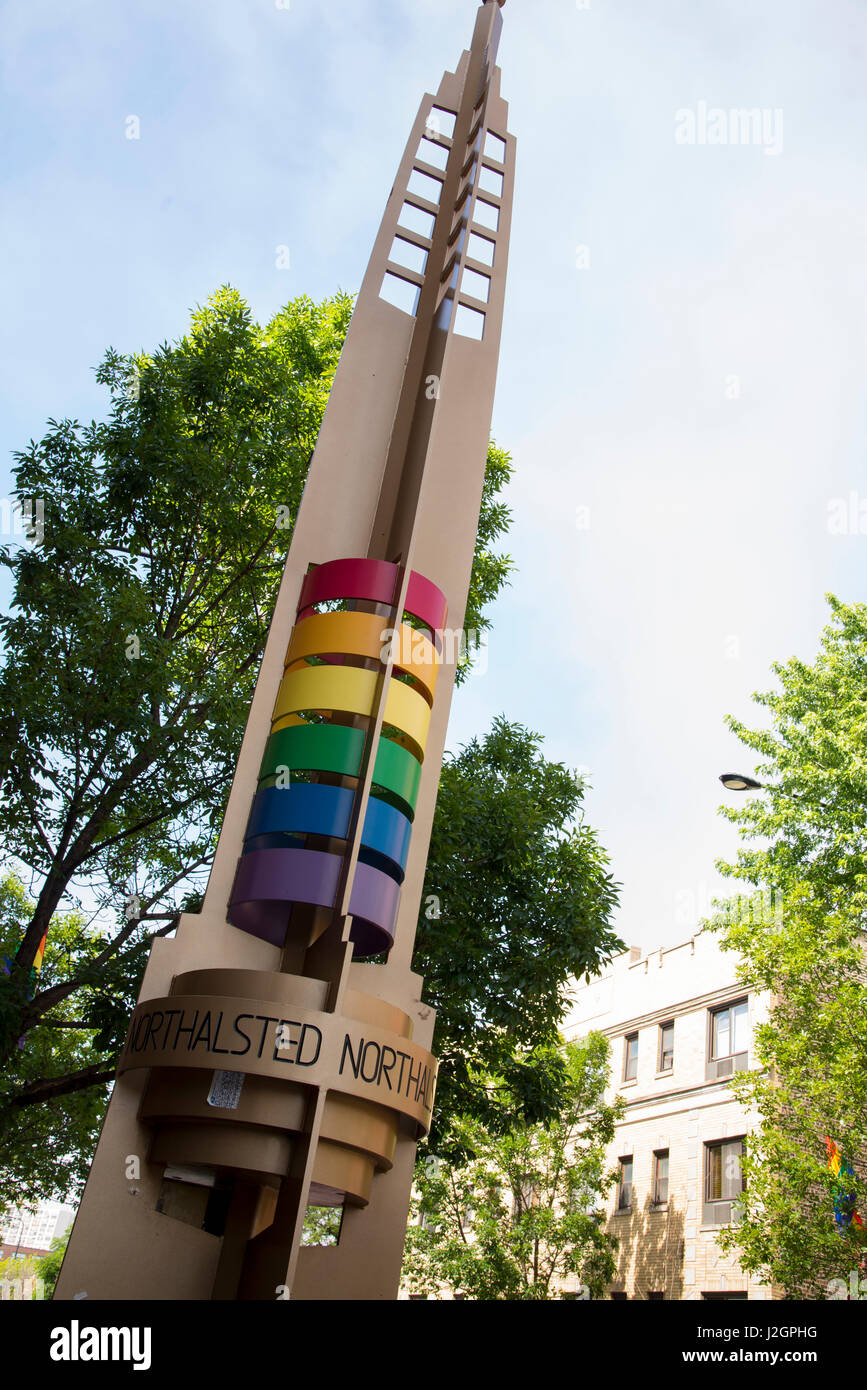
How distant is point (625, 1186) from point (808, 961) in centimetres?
1437

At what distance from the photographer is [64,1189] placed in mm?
18719

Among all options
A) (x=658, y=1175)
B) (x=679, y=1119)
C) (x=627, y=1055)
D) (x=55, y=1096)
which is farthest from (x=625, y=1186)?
(x=55, y=1096)

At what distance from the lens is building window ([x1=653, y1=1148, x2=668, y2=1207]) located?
85.4 ft

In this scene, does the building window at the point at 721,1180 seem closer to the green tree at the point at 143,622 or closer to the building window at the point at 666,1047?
the building window at the point at 666,1047

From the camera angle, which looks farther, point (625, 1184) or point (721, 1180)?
point (625, 1184)

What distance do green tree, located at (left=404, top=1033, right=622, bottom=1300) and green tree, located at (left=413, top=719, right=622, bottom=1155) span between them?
11.6 m

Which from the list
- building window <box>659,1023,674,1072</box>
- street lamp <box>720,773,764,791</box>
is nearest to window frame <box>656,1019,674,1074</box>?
building window <box>659,1023,674,1072</box>

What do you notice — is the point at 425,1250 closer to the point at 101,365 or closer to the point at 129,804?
the point at 129,804

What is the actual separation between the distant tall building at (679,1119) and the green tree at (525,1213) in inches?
51.0

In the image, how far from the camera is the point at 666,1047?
28516mm

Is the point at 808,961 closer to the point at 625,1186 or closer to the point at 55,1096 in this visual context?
the point at 55,1096

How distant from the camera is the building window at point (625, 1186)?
89.5 ft
